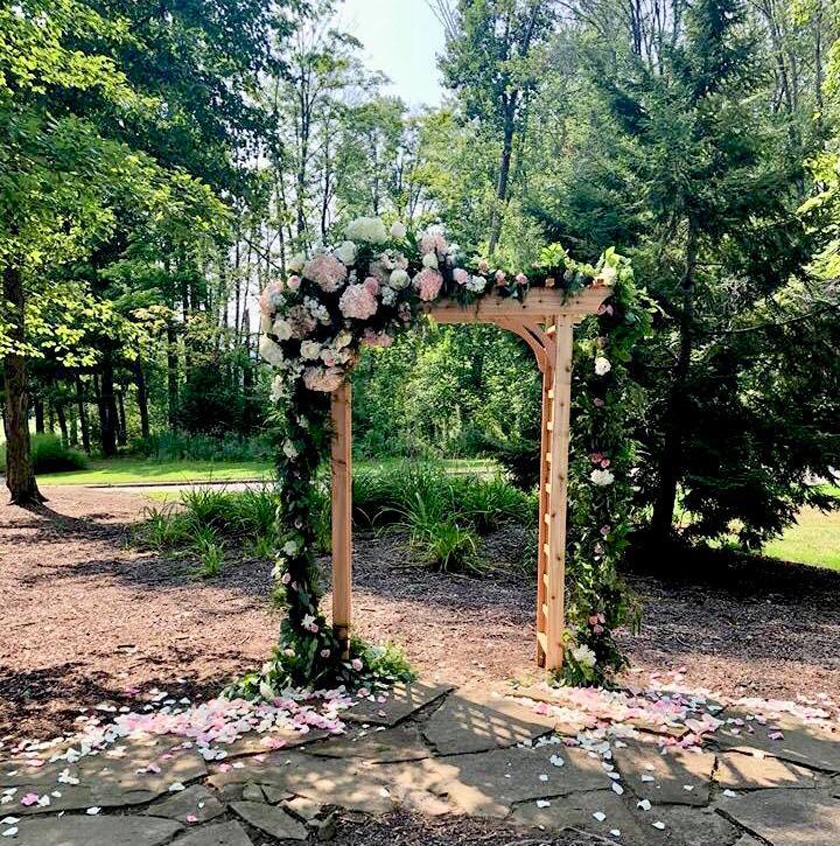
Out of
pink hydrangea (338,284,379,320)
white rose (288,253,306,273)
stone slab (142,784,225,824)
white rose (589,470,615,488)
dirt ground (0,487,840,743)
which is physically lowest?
dirt ground (0,487,840,743)

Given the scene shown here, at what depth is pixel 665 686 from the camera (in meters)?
3.71

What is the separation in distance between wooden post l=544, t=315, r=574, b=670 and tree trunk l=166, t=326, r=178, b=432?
1482 centimetres

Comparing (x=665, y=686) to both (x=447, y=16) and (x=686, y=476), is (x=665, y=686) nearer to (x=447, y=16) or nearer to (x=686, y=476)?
(x=686, y=476)

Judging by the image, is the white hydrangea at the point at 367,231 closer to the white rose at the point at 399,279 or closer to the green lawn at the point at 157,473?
the white rose at the point at 399,279

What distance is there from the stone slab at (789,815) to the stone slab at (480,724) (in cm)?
80

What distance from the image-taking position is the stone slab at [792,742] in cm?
276

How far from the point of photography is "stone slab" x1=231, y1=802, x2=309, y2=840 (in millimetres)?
2195

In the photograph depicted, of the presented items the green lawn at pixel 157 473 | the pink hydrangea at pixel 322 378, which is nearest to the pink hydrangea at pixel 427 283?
the pink hydrangea at pixel 322 378

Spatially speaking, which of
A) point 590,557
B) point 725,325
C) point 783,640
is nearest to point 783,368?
point 725,325

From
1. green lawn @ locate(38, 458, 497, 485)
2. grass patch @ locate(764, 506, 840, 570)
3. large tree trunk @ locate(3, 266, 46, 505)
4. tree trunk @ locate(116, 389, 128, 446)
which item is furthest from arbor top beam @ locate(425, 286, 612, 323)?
tree trunk @ locate(116, 389, 128, 446)

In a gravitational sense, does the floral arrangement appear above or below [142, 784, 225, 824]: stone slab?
above

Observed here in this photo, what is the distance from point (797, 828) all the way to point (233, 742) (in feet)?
6.50

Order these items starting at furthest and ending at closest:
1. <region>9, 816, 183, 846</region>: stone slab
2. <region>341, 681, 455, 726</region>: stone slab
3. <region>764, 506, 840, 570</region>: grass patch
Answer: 1. <region>764, 506, 840, 570</region>: grass patch
2. <region>341, 681, 455, 726</region>: stone slab
3. <region>9, 816, 183, 846</region>: stone slab

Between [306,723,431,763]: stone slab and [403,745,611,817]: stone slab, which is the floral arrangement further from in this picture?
[403,745,611,817]: stone slab
